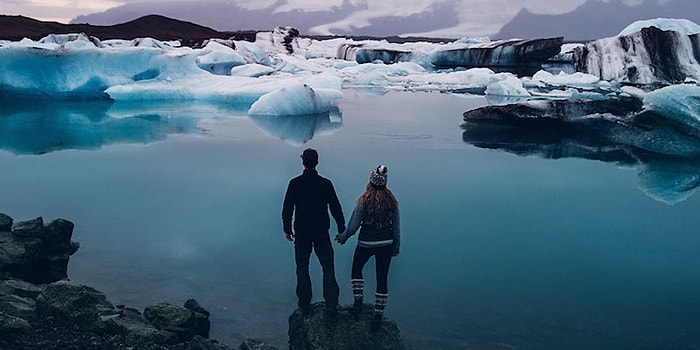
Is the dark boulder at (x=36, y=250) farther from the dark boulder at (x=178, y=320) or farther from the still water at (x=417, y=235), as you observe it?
the dark boulder at (x=178, y=320)

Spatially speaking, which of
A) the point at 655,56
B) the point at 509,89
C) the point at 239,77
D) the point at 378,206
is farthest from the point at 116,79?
the point at 655,56

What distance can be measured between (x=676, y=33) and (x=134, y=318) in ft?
86.1

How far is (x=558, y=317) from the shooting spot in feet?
14.6

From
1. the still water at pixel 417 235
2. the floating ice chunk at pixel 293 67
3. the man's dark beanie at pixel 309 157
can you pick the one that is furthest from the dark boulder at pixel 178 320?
the floating ice chunk at pixel 293 67

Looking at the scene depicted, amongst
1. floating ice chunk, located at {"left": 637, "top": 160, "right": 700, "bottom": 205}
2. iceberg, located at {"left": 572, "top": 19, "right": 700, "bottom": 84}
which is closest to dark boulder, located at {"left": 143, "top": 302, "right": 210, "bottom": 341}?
floating ice chunk, located at {"left": 637, "top": 160, "right": 700, "bottom": 205}

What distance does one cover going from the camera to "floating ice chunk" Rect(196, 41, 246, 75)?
26766 mm

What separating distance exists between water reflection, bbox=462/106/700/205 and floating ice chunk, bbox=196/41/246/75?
607 inches

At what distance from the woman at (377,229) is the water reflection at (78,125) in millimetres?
9281

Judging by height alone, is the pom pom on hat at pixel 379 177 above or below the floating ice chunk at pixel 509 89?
below

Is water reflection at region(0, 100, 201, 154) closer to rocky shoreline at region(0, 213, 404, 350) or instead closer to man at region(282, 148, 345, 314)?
rocky shoreline at region(0, 213, 404, 350)

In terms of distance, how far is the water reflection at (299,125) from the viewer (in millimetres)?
13016

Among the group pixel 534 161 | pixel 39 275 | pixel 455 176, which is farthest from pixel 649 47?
pixel 39 275

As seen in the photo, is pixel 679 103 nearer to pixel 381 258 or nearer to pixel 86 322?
pixel 381 258

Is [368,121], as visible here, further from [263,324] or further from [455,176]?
[263,324]
